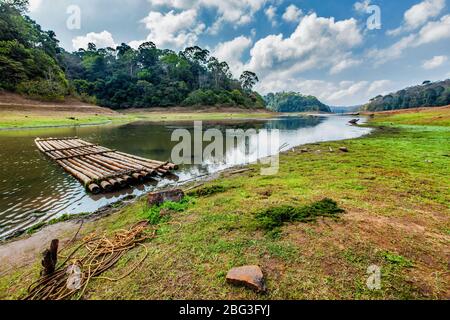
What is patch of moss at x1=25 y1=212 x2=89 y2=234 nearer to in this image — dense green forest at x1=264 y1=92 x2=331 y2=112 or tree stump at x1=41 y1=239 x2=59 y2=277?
tree stump at x1=41 y1=239 x2=59 y2=277

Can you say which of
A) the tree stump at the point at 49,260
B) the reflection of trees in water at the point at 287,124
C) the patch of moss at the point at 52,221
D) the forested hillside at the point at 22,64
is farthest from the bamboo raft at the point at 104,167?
the forested hillside at the point at 22,64

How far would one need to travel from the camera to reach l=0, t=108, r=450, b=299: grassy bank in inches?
123

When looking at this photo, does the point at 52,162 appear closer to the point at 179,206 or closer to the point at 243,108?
the point at 179,206

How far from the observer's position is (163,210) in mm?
5977

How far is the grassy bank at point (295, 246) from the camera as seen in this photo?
10.2ft

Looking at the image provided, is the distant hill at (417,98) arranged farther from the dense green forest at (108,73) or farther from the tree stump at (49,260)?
the tree stump at (49,260)

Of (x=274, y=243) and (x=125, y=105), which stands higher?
(x=125, y=105)

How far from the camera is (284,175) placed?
943 cm

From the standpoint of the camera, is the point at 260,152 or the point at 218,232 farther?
the point at 260,152

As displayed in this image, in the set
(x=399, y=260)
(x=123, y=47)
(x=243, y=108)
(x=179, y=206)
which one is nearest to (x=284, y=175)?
(x=179, y=206)

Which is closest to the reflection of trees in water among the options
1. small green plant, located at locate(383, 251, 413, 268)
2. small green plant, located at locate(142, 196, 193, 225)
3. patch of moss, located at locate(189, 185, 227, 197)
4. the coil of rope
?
patch of moss, located at locate(189, 185, 227, 197)

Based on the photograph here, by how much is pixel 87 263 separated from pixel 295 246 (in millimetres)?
3907
